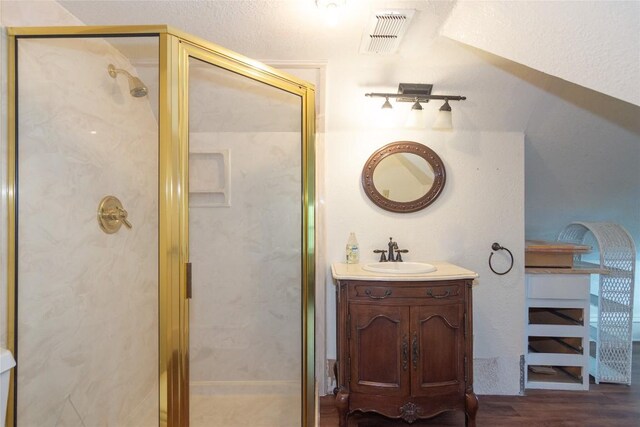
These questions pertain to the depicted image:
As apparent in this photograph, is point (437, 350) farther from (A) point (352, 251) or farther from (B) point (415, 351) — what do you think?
(A) point (352, 251)

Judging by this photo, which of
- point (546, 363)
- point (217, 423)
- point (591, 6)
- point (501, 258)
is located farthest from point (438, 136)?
point (217, 423)

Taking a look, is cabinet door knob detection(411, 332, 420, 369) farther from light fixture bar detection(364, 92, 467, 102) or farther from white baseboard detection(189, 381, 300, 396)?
light fixture bar detection(364, 92, 467, 102)

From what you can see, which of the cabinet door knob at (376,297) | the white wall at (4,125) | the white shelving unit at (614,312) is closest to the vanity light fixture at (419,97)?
the cabinet door knob at (376,297)

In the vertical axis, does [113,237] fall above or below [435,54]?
below

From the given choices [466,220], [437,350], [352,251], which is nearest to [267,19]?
[352,251]

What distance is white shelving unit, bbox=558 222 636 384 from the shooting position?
2.12 metres

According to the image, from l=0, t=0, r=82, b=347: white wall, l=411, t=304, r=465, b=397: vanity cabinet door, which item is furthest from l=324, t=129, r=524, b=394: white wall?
l=0, t=0, r=82, b=347: white wall

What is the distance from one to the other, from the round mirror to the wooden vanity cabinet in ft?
2.10

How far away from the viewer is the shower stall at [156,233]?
43.1 inches

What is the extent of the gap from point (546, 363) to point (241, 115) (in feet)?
8.38

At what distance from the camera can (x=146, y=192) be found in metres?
1.32

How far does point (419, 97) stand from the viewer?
188 cm

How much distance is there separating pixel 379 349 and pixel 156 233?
3.99ft

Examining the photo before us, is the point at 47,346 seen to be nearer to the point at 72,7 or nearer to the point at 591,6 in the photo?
the point at 72,7
